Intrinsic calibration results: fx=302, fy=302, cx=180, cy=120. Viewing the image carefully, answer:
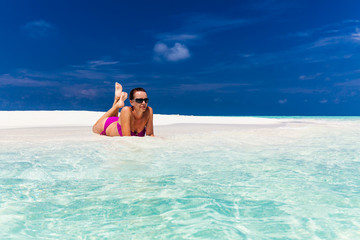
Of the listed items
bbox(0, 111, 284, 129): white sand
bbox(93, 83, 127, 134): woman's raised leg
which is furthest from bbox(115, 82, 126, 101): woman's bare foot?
bbox(0, 111, 284, 129): white sand

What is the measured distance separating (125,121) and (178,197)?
4.47m

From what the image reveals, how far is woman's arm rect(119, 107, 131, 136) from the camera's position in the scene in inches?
270

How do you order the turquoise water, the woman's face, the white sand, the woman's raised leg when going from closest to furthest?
the turquoise water → the woman's face → the woman's raised leg → the white sand

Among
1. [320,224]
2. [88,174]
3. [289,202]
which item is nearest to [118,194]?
[88,174]

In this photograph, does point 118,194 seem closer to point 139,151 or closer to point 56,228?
point 56,228

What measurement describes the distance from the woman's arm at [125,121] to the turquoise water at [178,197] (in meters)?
1.91

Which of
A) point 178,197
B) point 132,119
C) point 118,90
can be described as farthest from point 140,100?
point 178,197

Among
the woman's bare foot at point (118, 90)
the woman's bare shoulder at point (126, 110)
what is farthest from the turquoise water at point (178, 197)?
the woman's bare foot at point (118, 90)

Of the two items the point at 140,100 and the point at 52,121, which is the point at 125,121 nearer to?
the point at 140,100

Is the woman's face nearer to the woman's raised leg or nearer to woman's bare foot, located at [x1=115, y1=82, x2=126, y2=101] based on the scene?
the woman's raised leg

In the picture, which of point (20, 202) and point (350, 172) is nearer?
point (20, 202)

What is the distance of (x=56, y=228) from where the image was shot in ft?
6.99

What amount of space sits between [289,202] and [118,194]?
1577 millimetres

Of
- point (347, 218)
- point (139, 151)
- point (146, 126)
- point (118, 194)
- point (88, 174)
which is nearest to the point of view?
point (347, 218)
